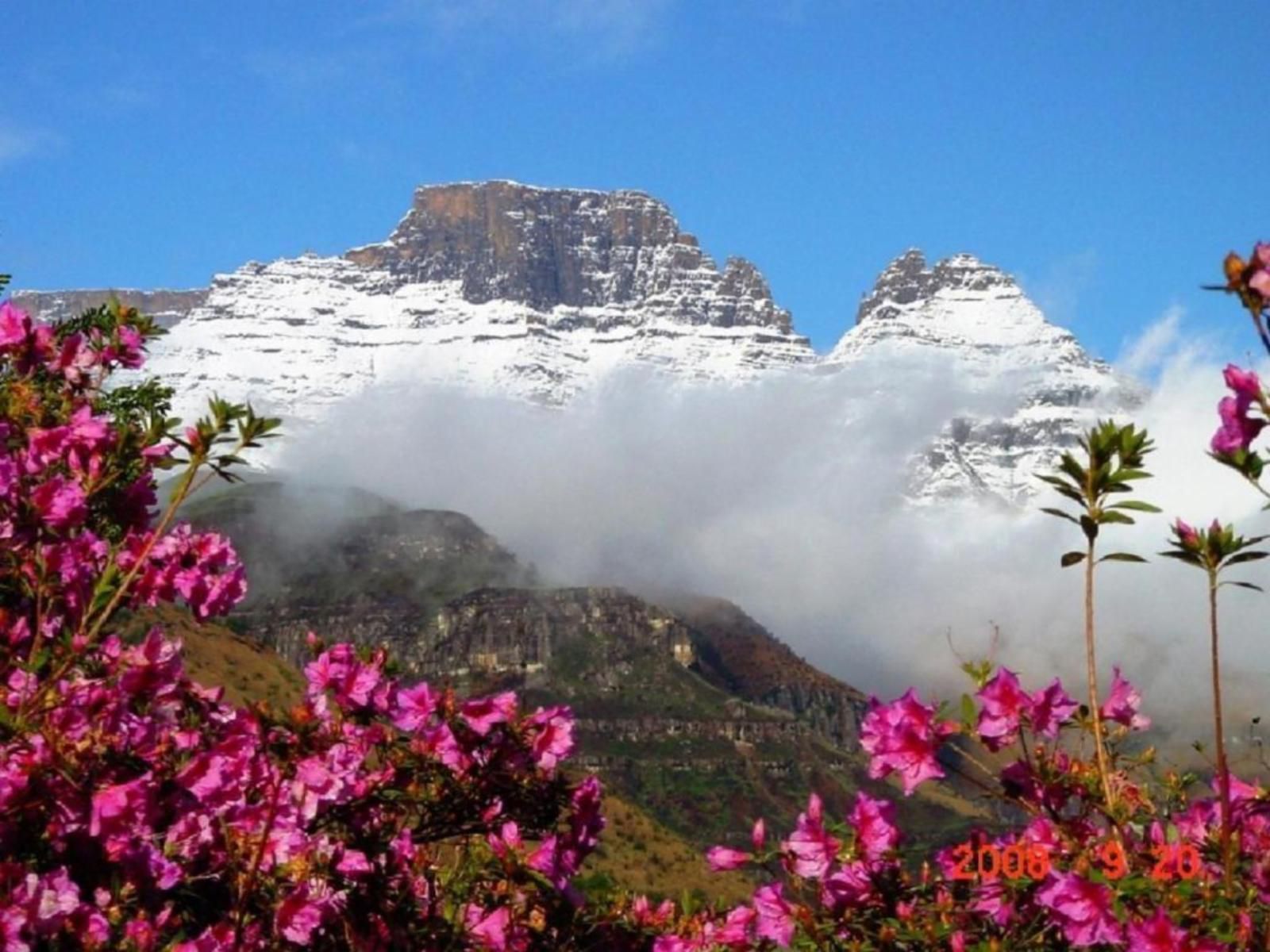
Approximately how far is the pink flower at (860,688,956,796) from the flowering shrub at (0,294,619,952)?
1530mm

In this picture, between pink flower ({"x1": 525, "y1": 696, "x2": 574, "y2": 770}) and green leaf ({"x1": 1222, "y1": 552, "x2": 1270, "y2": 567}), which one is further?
pink flower ({"x1": 525, "y1": 696, "x2": 574, "y2": 770})

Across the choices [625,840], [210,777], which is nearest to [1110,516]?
[210,777]

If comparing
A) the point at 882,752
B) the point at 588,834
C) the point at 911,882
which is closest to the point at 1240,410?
the point at 882,752

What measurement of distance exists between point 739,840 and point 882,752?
540 ft

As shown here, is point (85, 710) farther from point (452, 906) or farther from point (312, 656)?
point (452, 906)

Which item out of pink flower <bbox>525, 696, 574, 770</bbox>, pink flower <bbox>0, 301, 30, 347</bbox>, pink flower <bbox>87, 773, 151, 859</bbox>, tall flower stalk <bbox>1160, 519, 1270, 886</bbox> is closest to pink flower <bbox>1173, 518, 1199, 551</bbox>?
tall flower stalk <bbox>1160, 519, 1270, 886</bbox>

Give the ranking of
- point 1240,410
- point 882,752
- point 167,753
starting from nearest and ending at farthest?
point 1240,410
point 882,752
point 167,753

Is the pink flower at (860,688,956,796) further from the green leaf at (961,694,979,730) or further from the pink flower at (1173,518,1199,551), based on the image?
the pink flower at (1173,518,1199,551)

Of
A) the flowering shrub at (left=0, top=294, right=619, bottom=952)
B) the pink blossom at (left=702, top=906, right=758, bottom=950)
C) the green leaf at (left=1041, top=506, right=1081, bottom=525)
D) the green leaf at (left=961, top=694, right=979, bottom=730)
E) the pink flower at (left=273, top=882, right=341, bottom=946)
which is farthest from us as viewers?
the pink blossom at (left=702, top=906, right=758, bottom=950)

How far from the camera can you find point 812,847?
598 cm

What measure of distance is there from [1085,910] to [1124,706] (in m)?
1.21

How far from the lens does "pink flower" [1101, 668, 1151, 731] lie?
5.77 metres

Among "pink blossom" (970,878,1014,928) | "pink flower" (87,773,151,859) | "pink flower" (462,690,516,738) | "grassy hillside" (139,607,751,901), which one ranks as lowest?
"grassy hillside" (139,607,751,901)

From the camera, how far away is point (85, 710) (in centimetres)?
557
